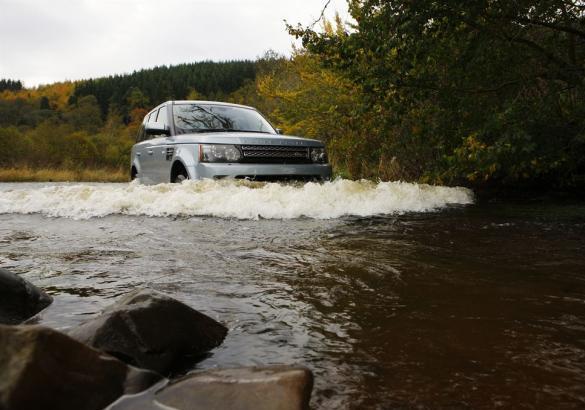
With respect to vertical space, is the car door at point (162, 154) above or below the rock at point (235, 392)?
above

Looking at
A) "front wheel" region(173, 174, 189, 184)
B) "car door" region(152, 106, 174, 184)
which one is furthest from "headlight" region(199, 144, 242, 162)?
"car door" region(152, 106, 174, 184)

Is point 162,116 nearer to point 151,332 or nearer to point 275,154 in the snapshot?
point 275,154

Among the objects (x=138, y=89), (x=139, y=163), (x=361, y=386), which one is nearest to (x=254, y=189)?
(x=139, y=163)

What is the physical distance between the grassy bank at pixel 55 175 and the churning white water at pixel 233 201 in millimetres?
23224

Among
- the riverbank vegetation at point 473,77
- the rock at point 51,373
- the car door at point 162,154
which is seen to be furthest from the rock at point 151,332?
the car door at point 162,154

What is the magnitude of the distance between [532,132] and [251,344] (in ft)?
19.3

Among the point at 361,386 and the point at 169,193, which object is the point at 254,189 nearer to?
the point at 169,193

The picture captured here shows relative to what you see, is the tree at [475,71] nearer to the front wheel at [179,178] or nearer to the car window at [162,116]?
the car window at [162,116]

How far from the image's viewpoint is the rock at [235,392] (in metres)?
1.45

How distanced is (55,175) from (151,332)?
30.9 m

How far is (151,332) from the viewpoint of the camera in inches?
75.7

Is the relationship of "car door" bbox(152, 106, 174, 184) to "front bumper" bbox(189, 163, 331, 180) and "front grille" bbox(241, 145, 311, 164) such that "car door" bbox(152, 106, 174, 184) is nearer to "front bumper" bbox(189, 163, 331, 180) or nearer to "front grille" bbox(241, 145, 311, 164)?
"front bumper" bbox(189, 163, 331, 180)

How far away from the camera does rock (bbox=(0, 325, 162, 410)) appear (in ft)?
4.37

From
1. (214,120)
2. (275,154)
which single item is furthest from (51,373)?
(214,120)
